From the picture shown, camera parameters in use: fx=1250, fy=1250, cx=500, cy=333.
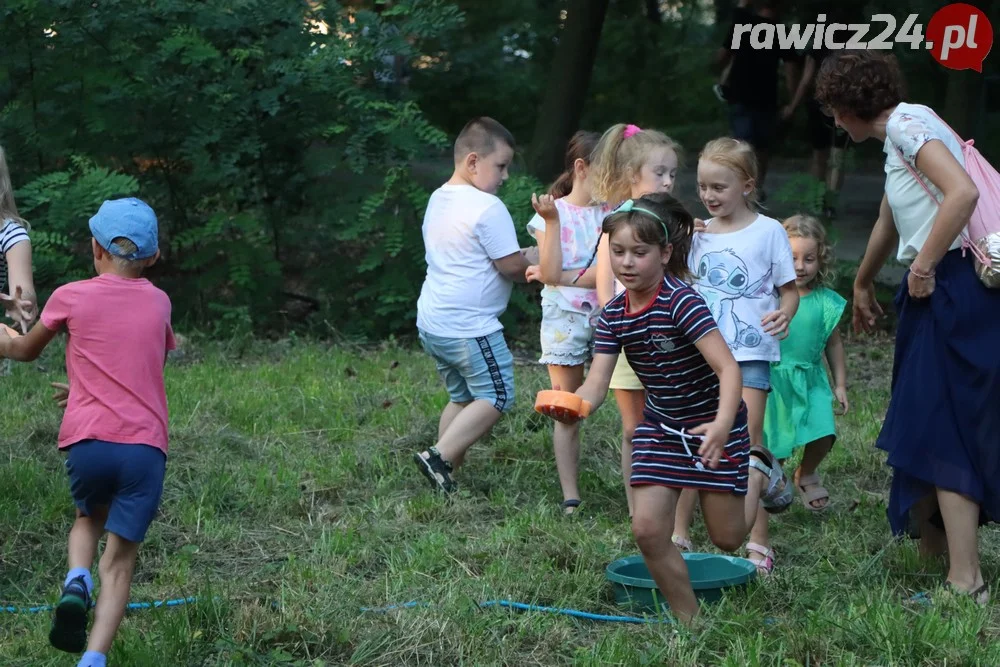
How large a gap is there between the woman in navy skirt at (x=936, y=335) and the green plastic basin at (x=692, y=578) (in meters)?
0.70

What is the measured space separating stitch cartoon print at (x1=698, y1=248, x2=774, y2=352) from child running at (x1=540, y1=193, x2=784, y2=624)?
0.70 m

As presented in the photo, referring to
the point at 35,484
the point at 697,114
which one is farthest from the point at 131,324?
the point at 697,114

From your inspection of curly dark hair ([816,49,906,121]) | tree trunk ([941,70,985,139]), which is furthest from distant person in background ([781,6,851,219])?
curly dark hair ([816,49,906,121])

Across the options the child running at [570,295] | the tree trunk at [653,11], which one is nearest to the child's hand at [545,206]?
the child running at [570,295]

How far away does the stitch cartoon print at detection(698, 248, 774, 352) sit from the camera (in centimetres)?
482

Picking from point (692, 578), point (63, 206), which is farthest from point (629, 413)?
point (63, 206)

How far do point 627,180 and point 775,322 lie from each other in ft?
3.21

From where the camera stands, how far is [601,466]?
6.39 metres

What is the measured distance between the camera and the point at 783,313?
15.9 ft

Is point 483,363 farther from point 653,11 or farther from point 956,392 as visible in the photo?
point 653,11

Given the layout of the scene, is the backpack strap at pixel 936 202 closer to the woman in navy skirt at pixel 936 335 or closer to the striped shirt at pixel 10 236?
the woman in navy skirt at pixel 936 335

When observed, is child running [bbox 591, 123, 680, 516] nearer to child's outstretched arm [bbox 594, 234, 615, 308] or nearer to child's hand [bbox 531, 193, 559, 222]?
child's outstretched arm [bbox 594, 234, 615, 308]

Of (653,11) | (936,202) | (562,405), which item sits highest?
(653,11)

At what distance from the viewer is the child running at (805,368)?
5.34 m
